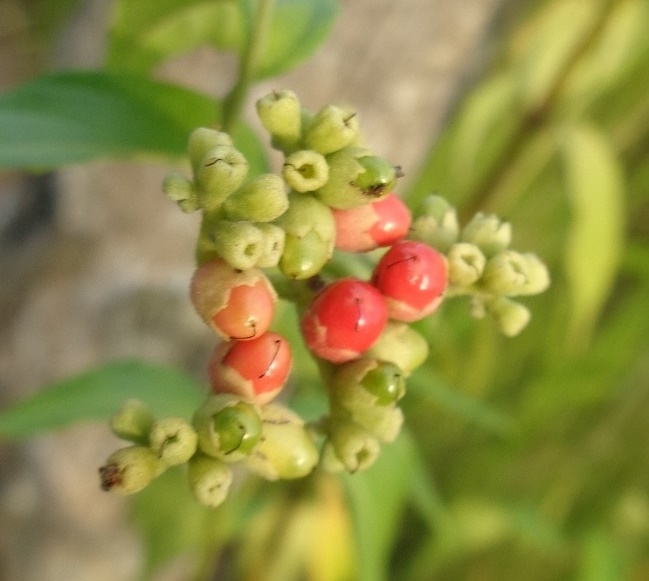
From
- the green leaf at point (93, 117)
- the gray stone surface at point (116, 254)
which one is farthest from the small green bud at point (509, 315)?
the gray stone surface at point (116, 254)

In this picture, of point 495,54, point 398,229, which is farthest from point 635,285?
point 398,229

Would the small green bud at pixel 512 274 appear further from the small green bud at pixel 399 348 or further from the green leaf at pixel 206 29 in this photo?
the green leaf at pixel 206 29

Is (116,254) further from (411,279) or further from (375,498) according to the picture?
(411,279)

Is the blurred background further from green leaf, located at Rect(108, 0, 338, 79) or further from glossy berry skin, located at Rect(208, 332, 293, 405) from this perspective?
glossy berry skin, located at Rect(208, 332, 293, 405)

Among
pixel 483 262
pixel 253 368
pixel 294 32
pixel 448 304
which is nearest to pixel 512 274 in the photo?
pixel 483 262

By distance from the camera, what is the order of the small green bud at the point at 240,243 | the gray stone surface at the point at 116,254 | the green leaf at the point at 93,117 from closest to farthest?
the small green bud at the point at 240,243
the green leaf at the point at 93,117
the gray stone surface at the point at 116,254

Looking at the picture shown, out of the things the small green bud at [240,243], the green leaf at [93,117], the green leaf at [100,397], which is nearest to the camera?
the small green bud at [240,243]
